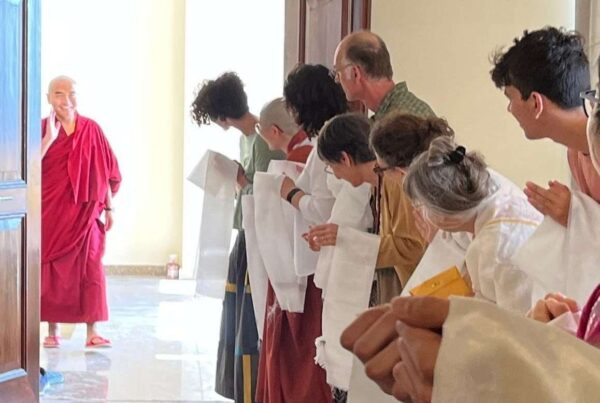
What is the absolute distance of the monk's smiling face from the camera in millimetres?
4746

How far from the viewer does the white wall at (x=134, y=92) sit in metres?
7.05

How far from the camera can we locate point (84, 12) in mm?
7039

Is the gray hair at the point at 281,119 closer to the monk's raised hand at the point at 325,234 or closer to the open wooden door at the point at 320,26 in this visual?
the open wooden door at the point at 320,26

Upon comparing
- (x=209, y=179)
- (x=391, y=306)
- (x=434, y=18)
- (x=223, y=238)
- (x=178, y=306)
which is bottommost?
(x=178, y=306)

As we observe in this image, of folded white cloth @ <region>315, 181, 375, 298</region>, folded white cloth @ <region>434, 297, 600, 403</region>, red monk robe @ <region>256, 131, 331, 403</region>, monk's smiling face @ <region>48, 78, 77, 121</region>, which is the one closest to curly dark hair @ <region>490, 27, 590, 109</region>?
folded white cloth @ <region>315, 181, 375, 298</region>

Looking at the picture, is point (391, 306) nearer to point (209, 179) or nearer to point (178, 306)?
point (209, 179)

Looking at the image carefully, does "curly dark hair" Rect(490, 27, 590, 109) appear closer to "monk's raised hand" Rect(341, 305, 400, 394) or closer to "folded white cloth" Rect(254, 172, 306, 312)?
"monk's raised hand" Rect(341, 305, 400, 394)

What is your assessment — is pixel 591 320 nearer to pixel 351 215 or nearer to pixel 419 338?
pixel 419 338

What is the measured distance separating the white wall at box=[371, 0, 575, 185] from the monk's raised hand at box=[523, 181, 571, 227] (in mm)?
1436

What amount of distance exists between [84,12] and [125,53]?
40 centimetres

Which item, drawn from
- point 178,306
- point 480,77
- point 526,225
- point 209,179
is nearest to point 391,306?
point 526,225

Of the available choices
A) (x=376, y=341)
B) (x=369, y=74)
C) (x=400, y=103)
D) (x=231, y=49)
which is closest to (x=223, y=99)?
(x=369, y=74)

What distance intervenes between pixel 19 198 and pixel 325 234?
1.48m

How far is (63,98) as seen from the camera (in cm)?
476
